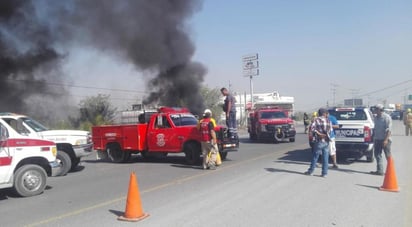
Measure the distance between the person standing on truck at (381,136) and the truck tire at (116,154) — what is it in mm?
7711

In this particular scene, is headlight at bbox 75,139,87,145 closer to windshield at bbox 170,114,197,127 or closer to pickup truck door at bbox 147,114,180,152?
pickup truck door at bbox 147,114,180,152

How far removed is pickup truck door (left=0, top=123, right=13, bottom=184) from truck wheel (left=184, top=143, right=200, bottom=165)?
18.1ft

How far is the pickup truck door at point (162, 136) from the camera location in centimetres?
1217

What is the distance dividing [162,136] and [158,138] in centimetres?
18

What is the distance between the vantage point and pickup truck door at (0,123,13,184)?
7.19 m

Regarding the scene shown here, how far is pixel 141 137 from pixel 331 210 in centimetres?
800

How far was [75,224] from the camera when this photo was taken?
5422 millimetres

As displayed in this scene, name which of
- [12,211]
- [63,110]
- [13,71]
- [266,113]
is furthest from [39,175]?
[63,110]

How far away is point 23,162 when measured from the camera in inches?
300

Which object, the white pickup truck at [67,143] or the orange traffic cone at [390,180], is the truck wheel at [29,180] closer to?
the white pickup truck at [67,143]

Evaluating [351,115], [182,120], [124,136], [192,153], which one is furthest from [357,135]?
[124,136]

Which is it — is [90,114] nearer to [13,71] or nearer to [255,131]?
[13,71]

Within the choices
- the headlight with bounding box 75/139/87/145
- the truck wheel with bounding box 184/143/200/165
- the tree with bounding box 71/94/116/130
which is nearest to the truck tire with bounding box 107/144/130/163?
the headlight with bounding box 75/139/87/145

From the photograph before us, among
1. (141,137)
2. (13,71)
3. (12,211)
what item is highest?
(13,71)
